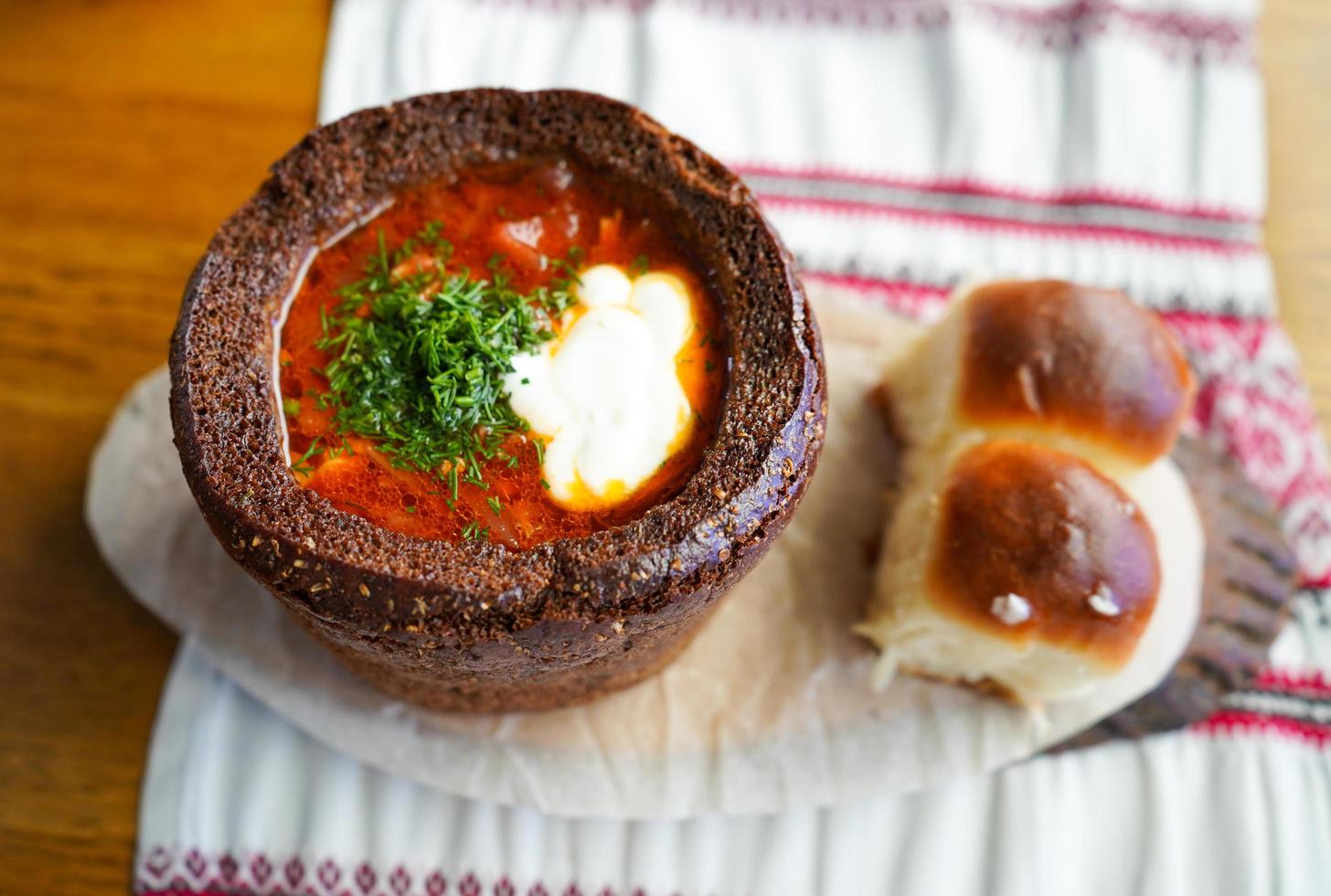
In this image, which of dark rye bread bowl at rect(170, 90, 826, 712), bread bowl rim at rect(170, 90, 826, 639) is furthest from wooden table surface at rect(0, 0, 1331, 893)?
bread bowl rim at rect(170, 90, 826, 639)

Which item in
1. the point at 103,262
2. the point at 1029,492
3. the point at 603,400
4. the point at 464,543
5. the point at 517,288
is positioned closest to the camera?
the point at 464,543

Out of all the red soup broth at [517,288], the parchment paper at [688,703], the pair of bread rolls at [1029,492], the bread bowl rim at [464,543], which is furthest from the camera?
the parchment paper at [688,703]

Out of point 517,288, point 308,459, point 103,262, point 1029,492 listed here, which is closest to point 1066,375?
point 1029,492

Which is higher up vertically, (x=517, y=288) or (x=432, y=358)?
(x=517, y=288)

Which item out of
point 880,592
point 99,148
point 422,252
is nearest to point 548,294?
point 422,252

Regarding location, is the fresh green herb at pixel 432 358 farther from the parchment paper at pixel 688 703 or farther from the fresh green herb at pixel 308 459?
the parchment paper at pixel 688 703

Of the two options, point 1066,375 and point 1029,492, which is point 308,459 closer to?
point 1029,492

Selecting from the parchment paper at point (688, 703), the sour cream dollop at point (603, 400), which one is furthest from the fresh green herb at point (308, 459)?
the parchment paper at point (688, 703)
